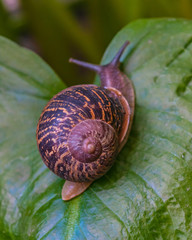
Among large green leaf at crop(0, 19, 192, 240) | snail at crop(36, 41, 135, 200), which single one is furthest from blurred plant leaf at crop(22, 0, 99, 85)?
snail at crop(36, 41, 135, 200)

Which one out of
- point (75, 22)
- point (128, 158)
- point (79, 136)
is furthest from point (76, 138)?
point (75, 22)

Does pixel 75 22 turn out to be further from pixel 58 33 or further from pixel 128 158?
pixel 128 158

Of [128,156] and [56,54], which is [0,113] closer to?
[128,156]

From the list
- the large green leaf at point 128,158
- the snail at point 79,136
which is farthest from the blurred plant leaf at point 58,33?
the snail at point 79,136

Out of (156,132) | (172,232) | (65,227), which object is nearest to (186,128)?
(156,132)

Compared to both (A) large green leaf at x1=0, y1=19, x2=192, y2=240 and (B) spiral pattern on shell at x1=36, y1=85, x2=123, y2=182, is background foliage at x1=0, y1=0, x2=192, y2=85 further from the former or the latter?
(B) spiral pattern on shell at x1=36, y1=85, x2=123, y2=182

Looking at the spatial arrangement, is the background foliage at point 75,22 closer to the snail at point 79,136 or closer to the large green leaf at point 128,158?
the large green leaf at point 128,158
